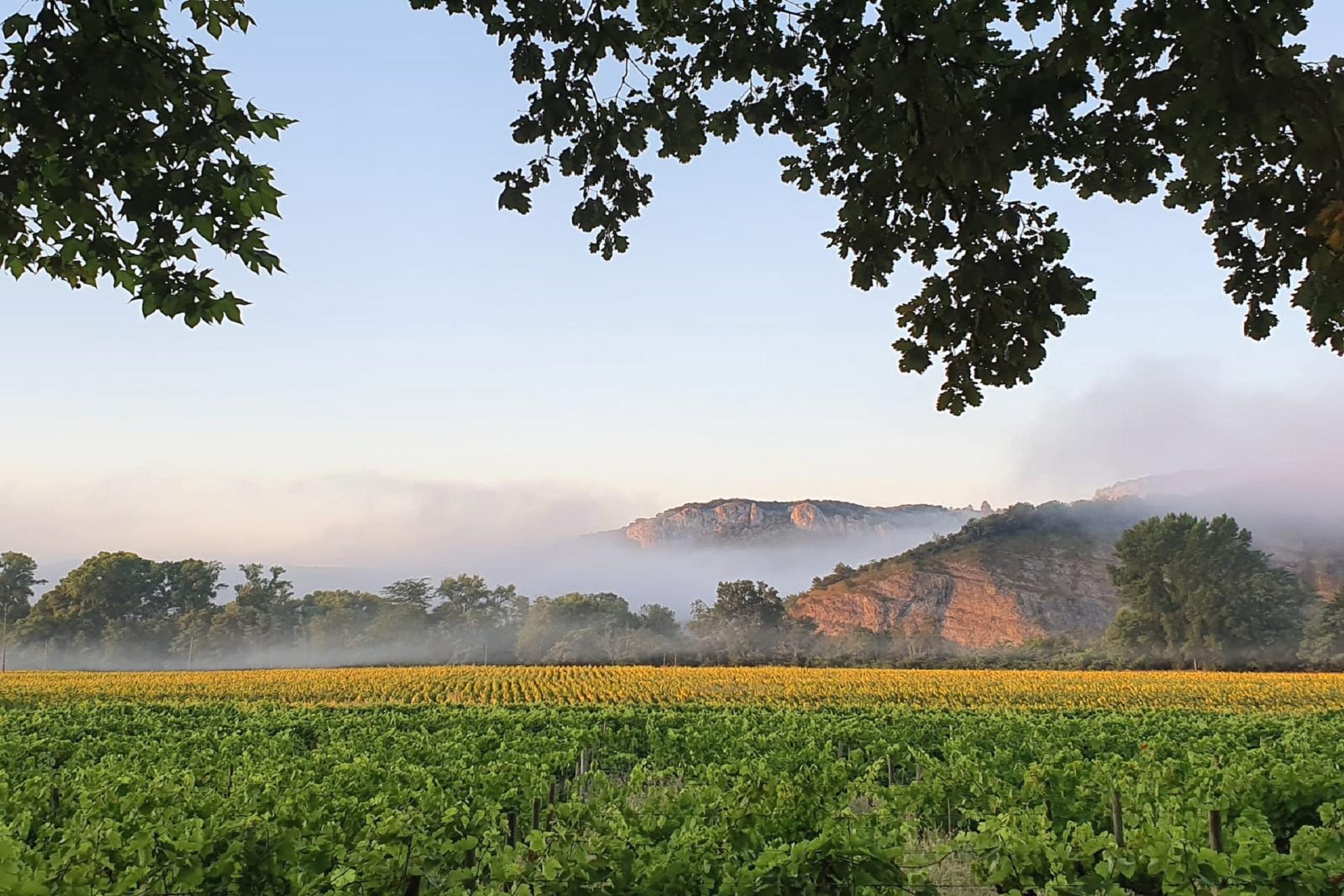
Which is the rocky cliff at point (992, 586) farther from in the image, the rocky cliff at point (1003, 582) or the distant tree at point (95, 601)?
the distant tree at point (95, 601)

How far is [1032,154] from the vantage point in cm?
315

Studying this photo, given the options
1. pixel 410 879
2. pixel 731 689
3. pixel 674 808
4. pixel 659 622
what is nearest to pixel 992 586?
pixel 659 622

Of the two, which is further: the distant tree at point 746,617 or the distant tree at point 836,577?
the distant tree at point 836,577

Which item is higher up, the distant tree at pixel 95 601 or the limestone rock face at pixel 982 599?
the distant tree at pixel 95 601

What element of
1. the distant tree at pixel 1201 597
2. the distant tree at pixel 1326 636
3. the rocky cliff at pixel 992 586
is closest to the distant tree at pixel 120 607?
the rocky cliff at pixel 992 586

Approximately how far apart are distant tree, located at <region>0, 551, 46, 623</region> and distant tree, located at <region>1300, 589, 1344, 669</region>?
142915mm

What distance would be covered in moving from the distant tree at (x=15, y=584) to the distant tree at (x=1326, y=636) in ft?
469

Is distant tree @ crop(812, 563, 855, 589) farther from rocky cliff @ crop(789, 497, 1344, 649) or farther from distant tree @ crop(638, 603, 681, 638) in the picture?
distant tree @ crop(638, 603, 681, 638)

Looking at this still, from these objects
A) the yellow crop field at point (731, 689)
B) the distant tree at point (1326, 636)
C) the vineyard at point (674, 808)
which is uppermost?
the vineyard at point (674, 808)

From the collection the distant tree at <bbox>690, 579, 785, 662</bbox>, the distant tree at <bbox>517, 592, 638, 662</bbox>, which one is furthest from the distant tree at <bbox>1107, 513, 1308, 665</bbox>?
the distant tree at <bbox>517, 592, 638, 662</bbox>

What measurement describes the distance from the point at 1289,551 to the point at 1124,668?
129481 mm

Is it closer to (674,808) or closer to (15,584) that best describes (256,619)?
(15,584)

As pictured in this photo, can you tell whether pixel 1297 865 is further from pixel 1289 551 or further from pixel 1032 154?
pixel 1289 551

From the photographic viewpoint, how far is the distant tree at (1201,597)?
226 feet
